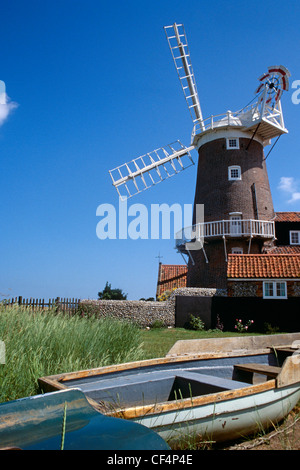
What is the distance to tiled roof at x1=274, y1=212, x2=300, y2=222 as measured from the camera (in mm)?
27133

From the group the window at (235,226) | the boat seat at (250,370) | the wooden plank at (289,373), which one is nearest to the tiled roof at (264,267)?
the window at (235,226)

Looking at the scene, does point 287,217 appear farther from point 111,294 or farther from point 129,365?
point 129,365

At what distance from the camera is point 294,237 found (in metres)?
27.5

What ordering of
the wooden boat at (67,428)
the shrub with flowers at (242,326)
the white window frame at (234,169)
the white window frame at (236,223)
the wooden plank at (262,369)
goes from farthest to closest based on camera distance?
the white window frame at (234,169) < the white window frame at (236,223) < the shrub with flowers at (242,326) < the wooden plank at (262,369) < the wooden boat at (67,428)

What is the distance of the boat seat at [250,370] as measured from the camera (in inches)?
211

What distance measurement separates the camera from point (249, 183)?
2539cm

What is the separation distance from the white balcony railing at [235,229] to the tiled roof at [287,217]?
2.81 metres

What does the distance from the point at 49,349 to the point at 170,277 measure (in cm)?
2717

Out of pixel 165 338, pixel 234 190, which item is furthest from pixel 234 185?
pixel 165 338

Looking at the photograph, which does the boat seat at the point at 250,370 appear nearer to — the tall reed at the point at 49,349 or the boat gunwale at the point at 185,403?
the boat gunwale at the point at 185,403

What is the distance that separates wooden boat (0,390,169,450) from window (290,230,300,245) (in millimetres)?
26425

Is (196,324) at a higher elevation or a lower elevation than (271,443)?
higher
